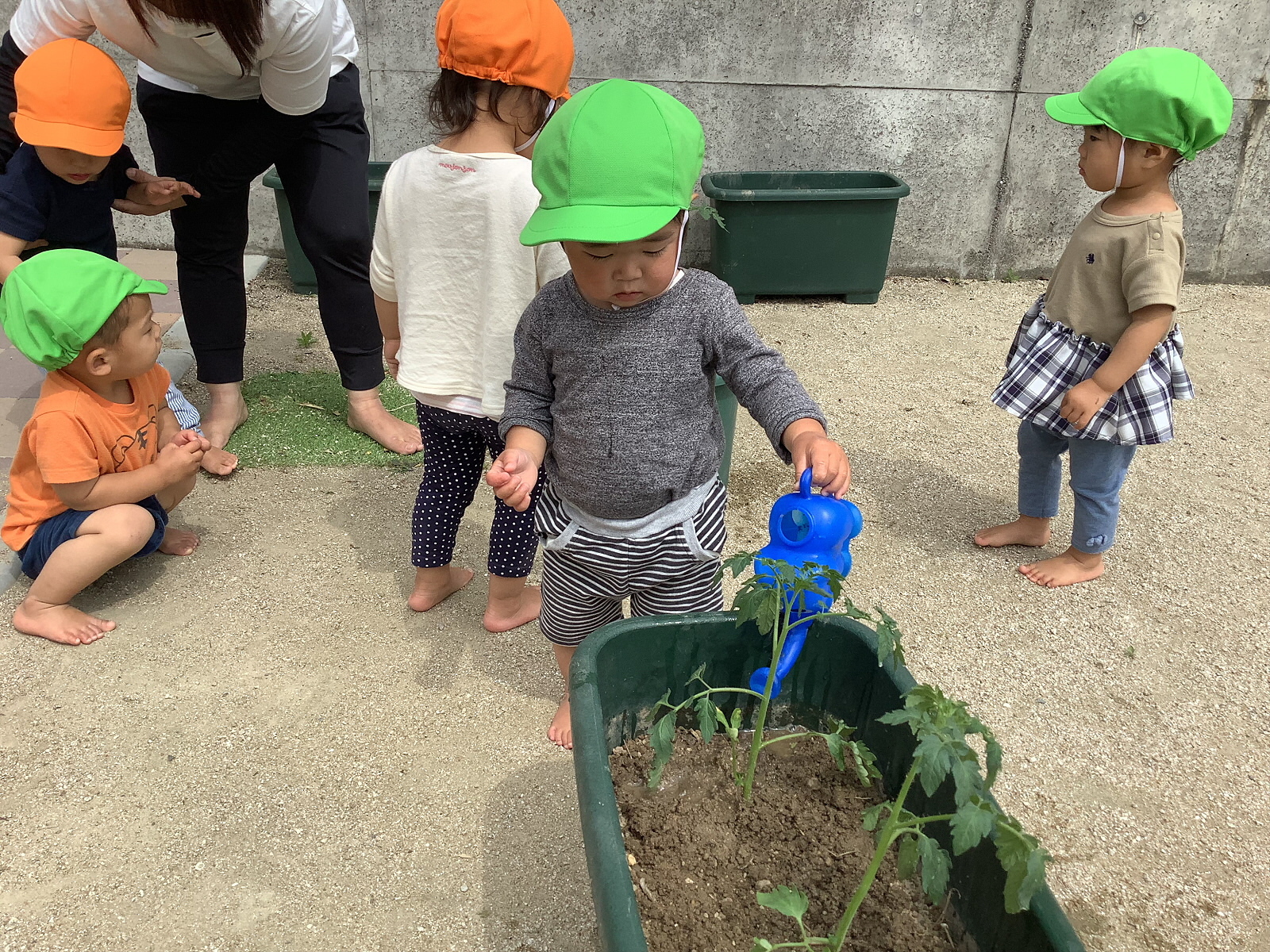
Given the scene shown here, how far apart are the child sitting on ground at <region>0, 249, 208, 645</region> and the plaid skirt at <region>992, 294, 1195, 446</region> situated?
222 cm

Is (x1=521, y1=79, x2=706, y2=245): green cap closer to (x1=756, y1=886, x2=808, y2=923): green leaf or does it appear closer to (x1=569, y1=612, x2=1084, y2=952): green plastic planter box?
(x1=569, y1=612, x2=1084, y2=952): green plastic planter box

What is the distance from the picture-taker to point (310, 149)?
301 centimetres

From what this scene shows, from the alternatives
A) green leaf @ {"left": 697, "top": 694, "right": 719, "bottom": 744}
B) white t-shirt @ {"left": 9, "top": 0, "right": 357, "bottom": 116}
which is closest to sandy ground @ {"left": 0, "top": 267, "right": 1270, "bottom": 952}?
green leaf @ {"left": 697, "top": 694, "right": 719, "bottom": 744}

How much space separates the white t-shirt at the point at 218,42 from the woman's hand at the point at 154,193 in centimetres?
29

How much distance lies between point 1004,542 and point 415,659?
1760mm

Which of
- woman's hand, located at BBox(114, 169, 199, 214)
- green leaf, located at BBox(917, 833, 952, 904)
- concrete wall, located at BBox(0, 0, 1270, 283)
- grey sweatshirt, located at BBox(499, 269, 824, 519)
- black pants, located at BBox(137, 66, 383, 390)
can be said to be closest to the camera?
green leaf, located at BBox(917, 833, 952, 904)

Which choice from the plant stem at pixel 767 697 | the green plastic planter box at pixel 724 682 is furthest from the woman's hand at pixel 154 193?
the plant stem at pixel 767 697

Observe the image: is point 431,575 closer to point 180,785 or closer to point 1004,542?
point 180,785

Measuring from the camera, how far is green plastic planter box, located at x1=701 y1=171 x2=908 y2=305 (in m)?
4.64

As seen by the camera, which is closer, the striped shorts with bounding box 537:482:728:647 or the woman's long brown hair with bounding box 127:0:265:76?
the striped shorts with bounding box 537:482:728:647

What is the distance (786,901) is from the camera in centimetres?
112

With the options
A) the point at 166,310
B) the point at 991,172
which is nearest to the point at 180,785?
the point at 166,310

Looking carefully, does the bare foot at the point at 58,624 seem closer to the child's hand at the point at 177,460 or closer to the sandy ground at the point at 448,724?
the sandy ground at the point at 448,724

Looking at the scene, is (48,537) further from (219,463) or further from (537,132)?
(537,132)
